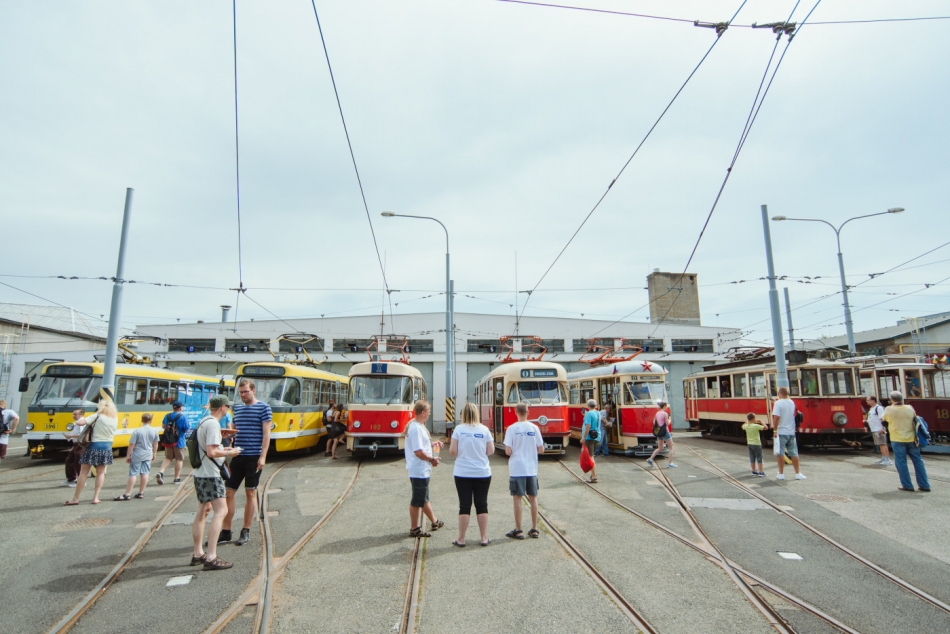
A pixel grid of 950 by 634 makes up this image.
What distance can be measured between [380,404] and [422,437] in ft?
30.4

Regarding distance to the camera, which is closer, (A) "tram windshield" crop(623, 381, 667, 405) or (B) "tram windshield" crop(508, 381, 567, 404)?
(B) "tram windshield" crop(508, 381, 567, 404)

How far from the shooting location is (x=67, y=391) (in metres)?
15.4

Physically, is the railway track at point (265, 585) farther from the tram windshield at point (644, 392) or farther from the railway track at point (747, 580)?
the tram windshield at point (644, 392)

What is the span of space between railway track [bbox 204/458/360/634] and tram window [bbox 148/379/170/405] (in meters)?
12.0

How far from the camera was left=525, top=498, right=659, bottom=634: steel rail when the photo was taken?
4137 millimetres

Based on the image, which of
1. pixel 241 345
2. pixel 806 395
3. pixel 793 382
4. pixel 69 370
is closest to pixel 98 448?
pixel 69 370

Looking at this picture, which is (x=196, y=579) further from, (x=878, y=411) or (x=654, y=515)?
(x=878, y=411)

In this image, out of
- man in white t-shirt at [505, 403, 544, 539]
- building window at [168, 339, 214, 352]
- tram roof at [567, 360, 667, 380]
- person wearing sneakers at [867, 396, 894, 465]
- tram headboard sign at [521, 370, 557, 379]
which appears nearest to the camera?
man in white t-shirt at [505, 403, 544, 539]

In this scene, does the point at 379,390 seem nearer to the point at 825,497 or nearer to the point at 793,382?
the point at 825,497

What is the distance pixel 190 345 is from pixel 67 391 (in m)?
22.2

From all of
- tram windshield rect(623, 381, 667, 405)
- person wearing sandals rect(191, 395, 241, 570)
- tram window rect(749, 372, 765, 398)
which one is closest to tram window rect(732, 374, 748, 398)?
tram window rect(749, 372, 765, 398)

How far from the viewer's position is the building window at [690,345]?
36.3 meters

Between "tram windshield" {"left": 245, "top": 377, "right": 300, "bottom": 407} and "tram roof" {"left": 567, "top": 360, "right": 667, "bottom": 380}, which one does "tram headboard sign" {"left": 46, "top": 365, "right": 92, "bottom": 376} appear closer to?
"tram windshield" {"left": 245, "top": 377, "right": 300, "bottom": 407}

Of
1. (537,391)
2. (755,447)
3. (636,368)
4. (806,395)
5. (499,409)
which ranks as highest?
(636,368)
